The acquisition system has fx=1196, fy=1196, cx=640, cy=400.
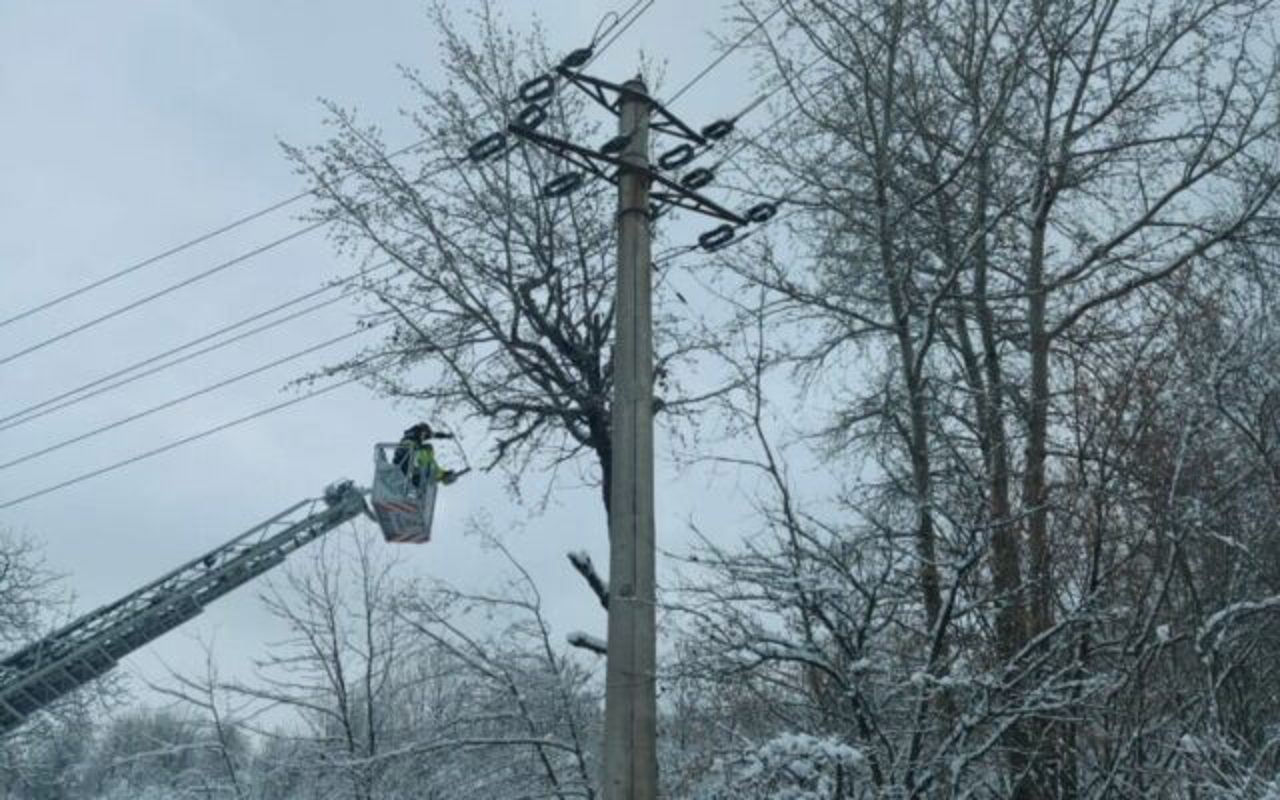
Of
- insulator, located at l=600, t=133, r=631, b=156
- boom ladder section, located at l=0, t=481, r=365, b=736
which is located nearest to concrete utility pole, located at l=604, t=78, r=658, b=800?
insulator, located at l=600, t=133, r=631, b=156

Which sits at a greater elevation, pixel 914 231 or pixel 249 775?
pixel 914 231

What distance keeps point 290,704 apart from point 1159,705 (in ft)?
38.9

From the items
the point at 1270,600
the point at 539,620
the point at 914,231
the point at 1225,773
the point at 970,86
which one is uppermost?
the point at 970,86

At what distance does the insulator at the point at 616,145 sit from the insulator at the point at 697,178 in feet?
1.86

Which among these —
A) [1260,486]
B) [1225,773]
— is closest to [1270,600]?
[1225,773]

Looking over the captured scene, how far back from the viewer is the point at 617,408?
6.90m

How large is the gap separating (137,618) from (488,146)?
972 centimetres

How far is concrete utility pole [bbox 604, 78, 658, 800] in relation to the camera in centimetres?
611

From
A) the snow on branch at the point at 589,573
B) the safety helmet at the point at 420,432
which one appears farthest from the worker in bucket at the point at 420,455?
the snow on branch at the point at 589,573

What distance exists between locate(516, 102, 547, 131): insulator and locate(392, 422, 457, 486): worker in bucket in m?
5.31

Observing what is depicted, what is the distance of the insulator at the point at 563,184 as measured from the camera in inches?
306

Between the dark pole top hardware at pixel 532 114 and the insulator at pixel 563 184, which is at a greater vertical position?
the dark pole top hardware at pixel 532 114

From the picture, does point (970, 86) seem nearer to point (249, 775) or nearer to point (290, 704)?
point (290, 704)

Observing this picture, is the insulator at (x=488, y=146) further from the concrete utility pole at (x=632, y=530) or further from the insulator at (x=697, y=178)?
the insulator at (x=697, y=178)
